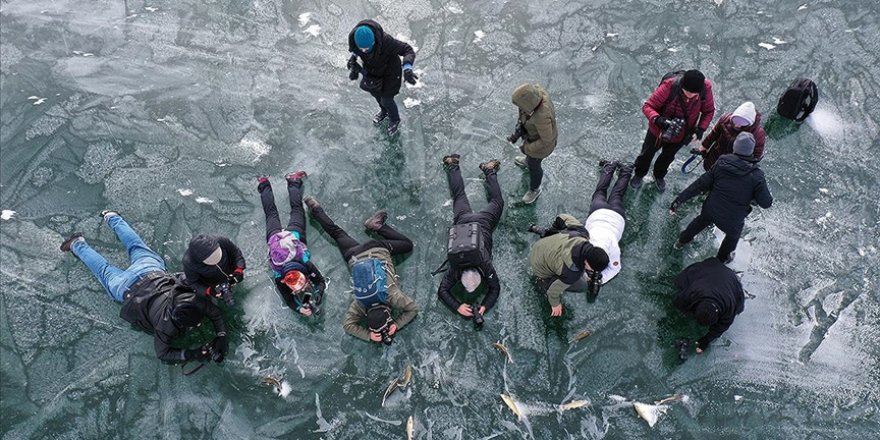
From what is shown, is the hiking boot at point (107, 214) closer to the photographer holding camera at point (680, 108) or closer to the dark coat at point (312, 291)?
the dark coat at point (312, 291)

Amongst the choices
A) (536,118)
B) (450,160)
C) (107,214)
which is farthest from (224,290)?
(536,118)

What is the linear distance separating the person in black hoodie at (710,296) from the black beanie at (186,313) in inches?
157

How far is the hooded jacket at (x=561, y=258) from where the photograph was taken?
410 centimetres

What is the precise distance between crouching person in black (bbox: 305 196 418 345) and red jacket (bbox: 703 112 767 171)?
10.3ft

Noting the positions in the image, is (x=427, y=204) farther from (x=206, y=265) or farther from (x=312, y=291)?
(x=206, y=265)

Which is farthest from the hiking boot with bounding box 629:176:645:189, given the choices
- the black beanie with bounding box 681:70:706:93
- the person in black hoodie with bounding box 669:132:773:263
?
the black beanie with bounding box 681:70:706:93

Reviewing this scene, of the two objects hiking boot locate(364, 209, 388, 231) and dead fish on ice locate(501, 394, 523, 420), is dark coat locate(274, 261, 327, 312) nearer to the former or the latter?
hiking boot locate(364, 209, 388, 231)

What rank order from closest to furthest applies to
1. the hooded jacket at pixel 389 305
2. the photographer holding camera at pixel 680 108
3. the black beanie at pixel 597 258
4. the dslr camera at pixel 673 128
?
the black beanie at pixel 597 258, the photographer holding camera at pixel 680 108, the dslr camera at pixel 673 128, the hooded jacket at pixel 389 305

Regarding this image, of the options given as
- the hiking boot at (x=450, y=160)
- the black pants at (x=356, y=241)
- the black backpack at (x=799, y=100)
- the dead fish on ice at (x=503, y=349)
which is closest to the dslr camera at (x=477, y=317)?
the dead fish on ice at (x=503, y=349)

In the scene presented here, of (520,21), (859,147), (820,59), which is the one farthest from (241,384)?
(820,59)

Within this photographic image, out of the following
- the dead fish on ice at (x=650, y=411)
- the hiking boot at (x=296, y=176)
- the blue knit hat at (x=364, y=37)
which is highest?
the blue knit hat at (x=364, y=37)

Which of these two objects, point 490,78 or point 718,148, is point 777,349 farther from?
point 490,78

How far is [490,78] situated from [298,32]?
282 cm

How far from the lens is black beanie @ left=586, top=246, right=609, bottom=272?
3.83 meters
